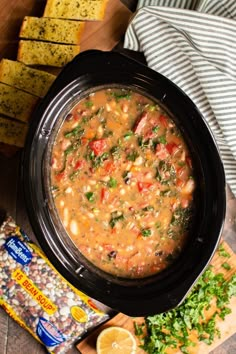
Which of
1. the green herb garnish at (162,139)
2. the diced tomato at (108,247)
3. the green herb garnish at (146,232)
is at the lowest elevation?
the diced tomato at (108,247)

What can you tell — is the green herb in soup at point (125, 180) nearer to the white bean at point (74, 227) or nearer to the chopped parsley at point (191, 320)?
the white bean at point (74, 227)

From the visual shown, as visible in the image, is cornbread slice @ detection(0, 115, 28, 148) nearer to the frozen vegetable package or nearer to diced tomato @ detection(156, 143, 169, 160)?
the frozen vegetable package

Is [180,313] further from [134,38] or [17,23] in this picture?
[17,23]

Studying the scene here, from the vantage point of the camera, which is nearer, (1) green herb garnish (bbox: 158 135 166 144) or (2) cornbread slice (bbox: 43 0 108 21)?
(1) green herb garnish (bbox: 158 135 166 144)

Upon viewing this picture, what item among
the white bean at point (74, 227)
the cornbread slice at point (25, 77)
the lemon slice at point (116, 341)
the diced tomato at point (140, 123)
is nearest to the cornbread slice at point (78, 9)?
the cornbread slice at point (25, 77)

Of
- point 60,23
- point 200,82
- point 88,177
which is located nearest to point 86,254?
point 88,177

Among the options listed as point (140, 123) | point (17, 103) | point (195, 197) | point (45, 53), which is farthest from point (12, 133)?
point (195, 197)

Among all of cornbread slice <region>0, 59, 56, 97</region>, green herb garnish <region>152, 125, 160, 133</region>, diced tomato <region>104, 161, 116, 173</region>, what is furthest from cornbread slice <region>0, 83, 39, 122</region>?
green herb garnish <region>152, 125, 160, 133</region>
